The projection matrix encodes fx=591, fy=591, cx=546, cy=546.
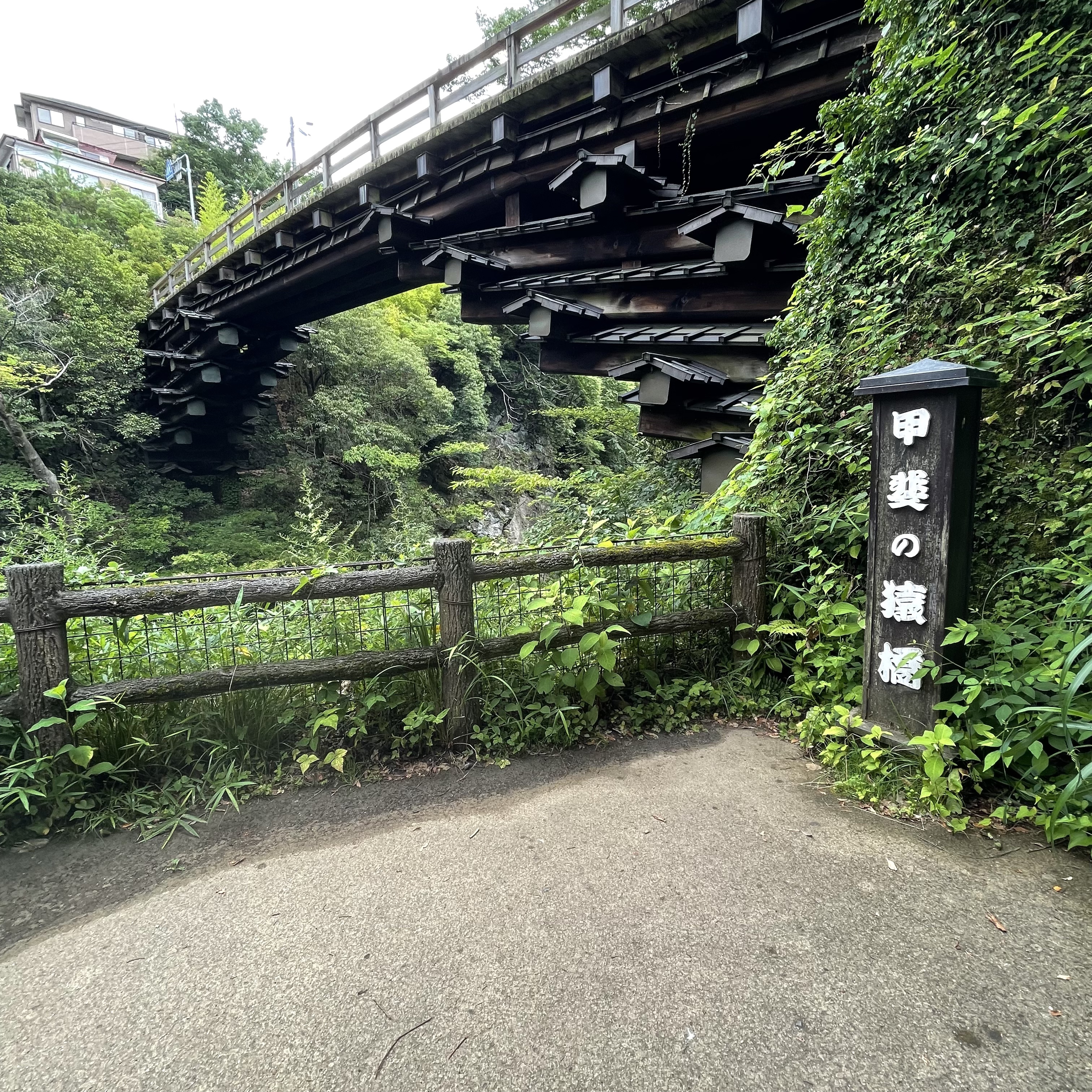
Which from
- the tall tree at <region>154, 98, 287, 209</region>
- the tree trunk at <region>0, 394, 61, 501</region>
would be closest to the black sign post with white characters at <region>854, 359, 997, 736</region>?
the tree trunk at <region>0, 394, 61, 501</region>

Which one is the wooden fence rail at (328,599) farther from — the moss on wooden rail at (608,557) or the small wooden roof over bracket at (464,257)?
the small wooden roof over bracket at (464,257)

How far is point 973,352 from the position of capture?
306cm

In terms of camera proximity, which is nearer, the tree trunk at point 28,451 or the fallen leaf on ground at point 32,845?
the fallen leaf on ground at point 32,845

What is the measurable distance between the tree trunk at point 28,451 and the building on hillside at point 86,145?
26242mm

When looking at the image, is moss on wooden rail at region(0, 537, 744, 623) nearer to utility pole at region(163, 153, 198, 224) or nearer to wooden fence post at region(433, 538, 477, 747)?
wooden fence post at region(433, 538, 477, 747)

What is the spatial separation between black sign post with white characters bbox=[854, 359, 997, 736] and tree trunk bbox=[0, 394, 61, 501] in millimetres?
16005

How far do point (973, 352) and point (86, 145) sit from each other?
192 feet

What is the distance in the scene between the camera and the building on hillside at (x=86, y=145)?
35469mm

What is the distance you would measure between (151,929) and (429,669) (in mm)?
1483

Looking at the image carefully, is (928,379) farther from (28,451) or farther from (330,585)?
(28,451)

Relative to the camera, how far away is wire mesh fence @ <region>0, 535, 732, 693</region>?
2979mm

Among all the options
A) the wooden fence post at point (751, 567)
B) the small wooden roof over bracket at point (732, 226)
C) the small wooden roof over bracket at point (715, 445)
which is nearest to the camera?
the wooden fence post at point (751, 567)

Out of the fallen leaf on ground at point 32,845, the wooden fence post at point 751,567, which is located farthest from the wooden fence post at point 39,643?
the wooden fence post at point 751,567

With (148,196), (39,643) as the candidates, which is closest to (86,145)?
(148,196)
